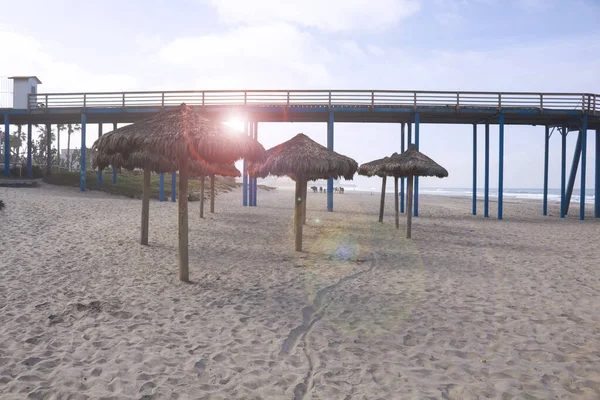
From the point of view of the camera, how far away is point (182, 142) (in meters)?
6.41

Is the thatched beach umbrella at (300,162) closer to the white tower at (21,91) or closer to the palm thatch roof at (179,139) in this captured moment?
the palm thatch roof at (179,139)

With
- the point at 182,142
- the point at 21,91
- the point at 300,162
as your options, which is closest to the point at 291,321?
the point at 182,142

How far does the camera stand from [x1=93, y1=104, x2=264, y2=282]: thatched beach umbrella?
6469 mm

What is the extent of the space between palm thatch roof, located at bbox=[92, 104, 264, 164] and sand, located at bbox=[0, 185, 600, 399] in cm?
242

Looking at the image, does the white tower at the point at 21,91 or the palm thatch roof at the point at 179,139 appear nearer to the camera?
the palm thatch roof at the point at 179,139

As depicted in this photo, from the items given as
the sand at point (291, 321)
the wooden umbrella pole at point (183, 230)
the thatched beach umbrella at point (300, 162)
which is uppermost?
the thatched beach umbrella at point (300, 162)

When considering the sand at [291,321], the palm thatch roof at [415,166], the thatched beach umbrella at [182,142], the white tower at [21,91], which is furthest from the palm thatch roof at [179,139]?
the white tower at [21,91]

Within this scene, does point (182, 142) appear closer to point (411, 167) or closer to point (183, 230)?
point (183, 230)

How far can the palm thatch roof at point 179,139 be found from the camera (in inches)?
255

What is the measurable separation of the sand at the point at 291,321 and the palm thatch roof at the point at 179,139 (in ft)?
7.93

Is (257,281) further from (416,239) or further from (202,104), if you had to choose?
(202,104)

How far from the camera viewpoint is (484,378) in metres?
3.82

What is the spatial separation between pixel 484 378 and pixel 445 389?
52 centimetres

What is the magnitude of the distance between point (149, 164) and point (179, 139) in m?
4.42
